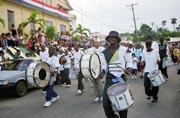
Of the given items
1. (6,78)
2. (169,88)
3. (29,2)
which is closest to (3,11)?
(29,2)

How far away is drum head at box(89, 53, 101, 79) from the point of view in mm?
9078

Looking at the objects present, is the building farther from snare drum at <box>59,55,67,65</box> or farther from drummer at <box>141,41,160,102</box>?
drummer at <box>141,41,160,102</box>

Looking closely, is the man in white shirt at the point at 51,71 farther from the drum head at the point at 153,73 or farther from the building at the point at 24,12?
the building at the point at 24,12

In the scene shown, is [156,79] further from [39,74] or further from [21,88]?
[21,88]

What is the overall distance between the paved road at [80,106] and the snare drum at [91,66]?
0.95m

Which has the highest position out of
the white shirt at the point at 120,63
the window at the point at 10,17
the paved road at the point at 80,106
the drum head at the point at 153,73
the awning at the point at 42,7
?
the awning at the point at 42,7

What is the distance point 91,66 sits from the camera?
9.04 meters

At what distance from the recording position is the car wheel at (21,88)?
11414mm

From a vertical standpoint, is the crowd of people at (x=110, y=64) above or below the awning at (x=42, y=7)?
below

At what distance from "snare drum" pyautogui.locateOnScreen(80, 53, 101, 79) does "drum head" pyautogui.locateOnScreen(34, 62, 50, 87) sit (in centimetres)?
117

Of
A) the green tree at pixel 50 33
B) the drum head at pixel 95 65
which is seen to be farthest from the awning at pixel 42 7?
the drum head at pixel 95 65

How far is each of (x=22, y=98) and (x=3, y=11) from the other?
45.4ft

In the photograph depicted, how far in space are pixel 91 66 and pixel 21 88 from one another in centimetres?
384

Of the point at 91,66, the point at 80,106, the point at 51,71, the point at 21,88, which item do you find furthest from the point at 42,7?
the point at 80,106
